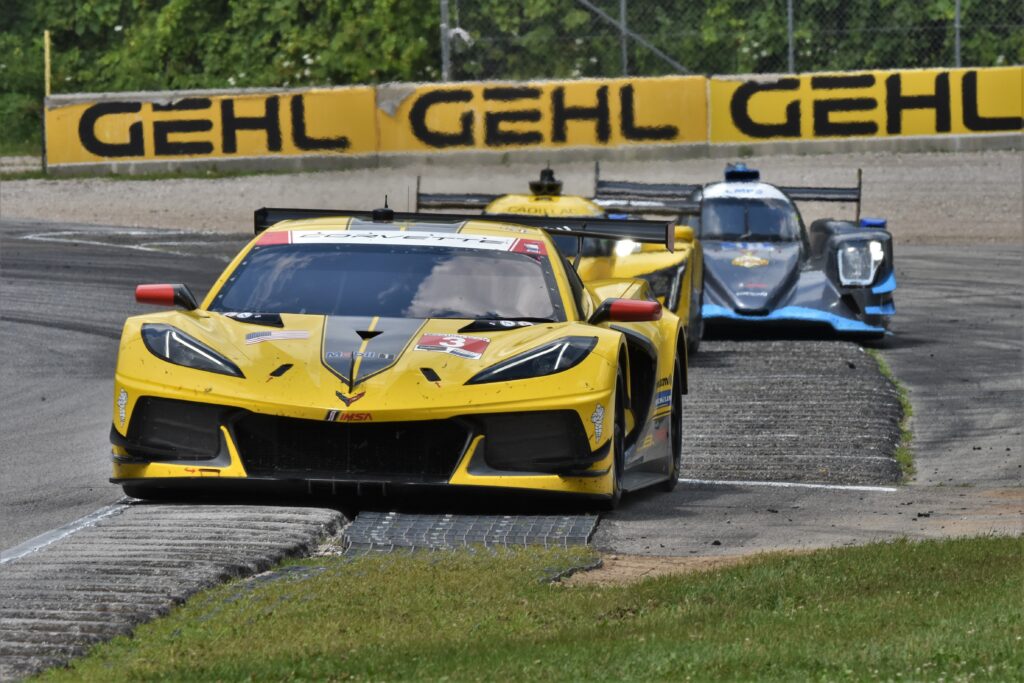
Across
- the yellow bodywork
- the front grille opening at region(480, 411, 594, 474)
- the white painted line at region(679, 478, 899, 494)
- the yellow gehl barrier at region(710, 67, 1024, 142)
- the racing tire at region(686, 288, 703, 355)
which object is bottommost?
the white painted line at region(679, 478, 899, 494)

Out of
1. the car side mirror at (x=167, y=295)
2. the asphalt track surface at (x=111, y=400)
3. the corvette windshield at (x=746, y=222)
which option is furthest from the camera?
the corvette windshield at (x=746, y=222)

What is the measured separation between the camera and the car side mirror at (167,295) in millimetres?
9492

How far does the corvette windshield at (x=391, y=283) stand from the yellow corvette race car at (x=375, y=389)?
1 centimetres

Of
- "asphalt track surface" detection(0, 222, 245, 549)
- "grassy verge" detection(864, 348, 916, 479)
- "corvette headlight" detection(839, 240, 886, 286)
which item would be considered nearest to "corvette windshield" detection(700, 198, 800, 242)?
"corvette headlight" detection(839, 240, 886, 286)

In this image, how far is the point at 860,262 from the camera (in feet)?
62.5

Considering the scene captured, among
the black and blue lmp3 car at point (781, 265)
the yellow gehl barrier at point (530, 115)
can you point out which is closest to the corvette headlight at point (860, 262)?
the black and blue lmp3 car at point (781, 265)

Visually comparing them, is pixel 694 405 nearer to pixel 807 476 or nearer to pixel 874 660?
pixel 807 476

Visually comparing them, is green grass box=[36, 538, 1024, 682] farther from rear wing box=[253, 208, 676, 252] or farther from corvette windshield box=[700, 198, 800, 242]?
corvette windshield box=[700, 198, 800, 242]

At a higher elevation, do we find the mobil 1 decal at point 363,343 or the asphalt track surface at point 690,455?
the mobil 1 decal at point 363,343

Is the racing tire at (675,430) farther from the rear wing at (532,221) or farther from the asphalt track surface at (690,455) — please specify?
the rear wing at (532,221)

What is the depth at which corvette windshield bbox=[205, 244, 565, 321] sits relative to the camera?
31.3 ft

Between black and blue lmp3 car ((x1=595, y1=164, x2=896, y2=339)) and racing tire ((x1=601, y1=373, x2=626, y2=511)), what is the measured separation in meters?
8.98

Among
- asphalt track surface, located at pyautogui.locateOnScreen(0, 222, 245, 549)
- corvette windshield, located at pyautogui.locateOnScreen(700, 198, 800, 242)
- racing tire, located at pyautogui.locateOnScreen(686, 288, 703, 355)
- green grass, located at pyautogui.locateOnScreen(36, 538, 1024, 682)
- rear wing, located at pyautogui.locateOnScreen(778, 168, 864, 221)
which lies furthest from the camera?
rear wing, located at pyautogui.locateOnScreen(778, 168, 864, 221)

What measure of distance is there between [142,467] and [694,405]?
19.4ft
